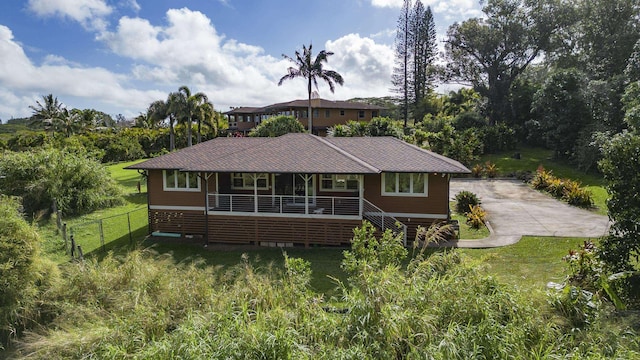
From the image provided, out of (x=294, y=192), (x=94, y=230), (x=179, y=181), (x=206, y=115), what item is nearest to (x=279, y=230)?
(x=294, y=192)

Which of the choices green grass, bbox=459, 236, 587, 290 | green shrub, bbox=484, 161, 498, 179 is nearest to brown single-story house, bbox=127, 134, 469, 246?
green grass, bbox=459, 236, 587, 290

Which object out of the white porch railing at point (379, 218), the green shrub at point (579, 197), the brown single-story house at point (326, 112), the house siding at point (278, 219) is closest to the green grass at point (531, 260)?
the house siding at point (278, 219)

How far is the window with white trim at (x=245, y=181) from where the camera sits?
56.4 feet

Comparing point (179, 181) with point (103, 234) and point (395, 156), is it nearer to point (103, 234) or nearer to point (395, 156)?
point (103, 234)

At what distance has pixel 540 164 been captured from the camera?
32781 mm

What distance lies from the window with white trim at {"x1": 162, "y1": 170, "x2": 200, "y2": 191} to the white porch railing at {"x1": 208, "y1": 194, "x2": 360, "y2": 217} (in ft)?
3.44

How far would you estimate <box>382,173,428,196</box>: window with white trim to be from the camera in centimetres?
1539

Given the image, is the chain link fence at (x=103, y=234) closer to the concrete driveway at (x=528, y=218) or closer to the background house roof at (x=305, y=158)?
the background house roof at (x=305, y=158)

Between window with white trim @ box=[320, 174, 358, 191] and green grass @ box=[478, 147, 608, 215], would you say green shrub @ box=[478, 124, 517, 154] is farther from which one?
window with white trim @ box=[320, 174, 358, 191]

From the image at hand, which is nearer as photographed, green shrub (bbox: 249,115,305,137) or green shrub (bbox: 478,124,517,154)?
green shrub (bbox: 249,115,305,137)

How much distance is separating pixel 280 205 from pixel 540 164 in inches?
1093

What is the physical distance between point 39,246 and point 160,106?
108 feet

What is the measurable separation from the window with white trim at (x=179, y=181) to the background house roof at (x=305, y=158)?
511mm

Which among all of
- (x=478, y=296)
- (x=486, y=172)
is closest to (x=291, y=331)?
(x=478, y=296)
